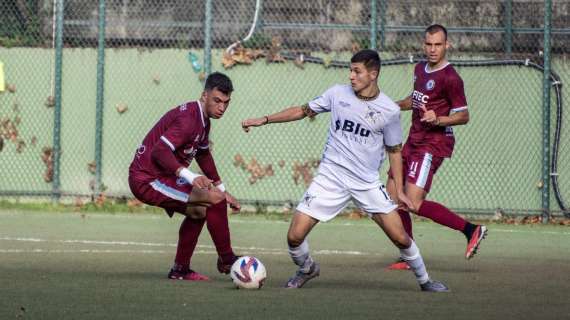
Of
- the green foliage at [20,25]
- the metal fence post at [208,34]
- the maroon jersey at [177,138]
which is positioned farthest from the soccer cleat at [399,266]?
the green foliage at [20,25]

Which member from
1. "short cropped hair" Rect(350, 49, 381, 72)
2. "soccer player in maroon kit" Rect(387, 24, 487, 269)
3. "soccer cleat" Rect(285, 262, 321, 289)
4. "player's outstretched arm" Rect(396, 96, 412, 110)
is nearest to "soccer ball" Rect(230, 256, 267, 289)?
"soccer cleat" Rect(285, 262, 321, 289)

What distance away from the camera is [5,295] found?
27.1 feet

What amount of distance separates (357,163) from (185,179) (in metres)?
1.35

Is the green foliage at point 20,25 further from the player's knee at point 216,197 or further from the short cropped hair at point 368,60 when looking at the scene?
the short cropped hair at point 368,60

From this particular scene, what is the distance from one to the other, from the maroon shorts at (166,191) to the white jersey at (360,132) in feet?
4.13

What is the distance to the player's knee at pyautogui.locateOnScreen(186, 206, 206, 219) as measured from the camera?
974cm

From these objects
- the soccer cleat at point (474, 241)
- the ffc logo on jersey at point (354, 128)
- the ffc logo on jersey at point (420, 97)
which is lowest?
the soccer cleat at point (474, 241)

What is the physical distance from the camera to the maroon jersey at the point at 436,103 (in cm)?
1094

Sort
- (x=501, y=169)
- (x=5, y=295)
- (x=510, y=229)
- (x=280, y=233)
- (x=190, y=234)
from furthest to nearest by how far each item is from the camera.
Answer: (x=501, y=169), (x=510, y=229), (x=280, y=233), (x=190, y=234), (x=5, y=295)

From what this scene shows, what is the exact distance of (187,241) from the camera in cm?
971

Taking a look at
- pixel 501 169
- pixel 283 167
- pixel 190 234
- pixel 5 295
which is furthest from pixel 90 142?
pixel 5 295

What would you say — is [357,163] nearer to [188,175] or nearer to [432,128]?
[188,175]

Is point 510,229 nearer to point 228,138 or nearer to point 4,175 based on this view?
point 228,138

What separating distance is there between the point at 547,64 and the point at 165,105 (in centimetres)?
527
